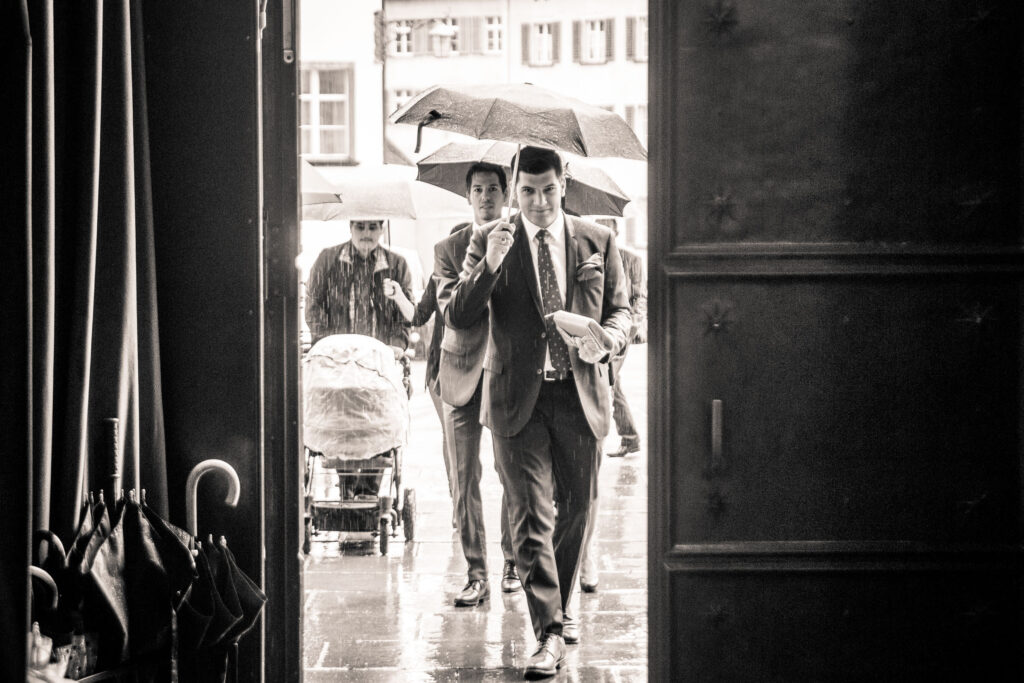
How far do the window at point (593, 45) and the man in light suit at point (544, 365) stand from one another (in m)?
18.2

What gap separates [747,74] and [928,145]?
0.57m

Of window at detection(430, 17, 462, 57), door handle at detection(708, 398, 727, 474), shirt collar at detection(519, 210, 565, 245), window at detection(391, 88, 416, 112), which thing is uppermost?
window at detection(430, 17, 462, 57)

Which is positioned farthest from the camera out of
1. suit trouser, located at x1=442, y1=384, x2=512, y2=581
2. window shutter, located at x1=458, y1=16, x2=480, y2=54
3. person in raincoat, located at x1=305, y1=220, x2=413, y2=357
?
window shutter, located at x1=458, y1=16, x2=480, y2=54

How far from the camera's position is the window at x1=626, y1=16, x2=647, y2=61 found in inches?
903

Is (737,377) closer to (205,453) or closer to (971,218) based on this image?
(971,218)

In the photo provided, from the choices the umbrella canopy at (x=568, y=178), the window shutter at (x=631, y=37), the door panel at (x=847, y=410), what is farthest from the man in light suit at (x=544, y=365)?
the window shutter at (x=631, y=37)

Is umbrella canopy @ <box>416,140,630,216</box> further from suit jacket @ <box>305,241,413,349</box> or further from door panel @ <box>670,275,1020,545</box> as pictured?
door panel @ <box>670,275,1020,545</box>

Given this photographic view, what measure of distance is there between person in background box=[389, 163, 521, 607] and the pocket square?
1.57 ft

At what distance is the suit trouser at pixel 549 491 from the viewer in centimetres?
450

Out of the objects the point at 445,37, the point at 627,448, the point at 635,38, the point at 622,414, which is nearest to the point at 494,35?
the point at 445,37

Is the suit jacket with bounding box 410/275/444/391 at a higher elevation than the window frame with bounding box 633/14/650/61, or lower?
lower

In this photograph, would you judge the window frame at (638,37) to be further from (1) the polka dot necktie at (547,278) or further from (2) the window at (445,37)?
(1) the polka dot necktie at (547,278)

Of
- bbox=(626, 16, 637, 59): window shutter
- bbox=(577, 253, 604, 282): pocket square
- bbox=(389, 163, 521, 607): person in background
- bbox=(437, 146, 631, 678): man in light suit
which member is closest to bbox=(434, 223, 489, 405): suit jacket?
bbox=(389, 163, 521, 607): person in background

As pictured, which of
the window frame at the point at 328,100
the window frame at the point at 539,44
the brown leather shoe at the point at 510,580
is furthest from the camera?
the window frame at the point at 539,44
